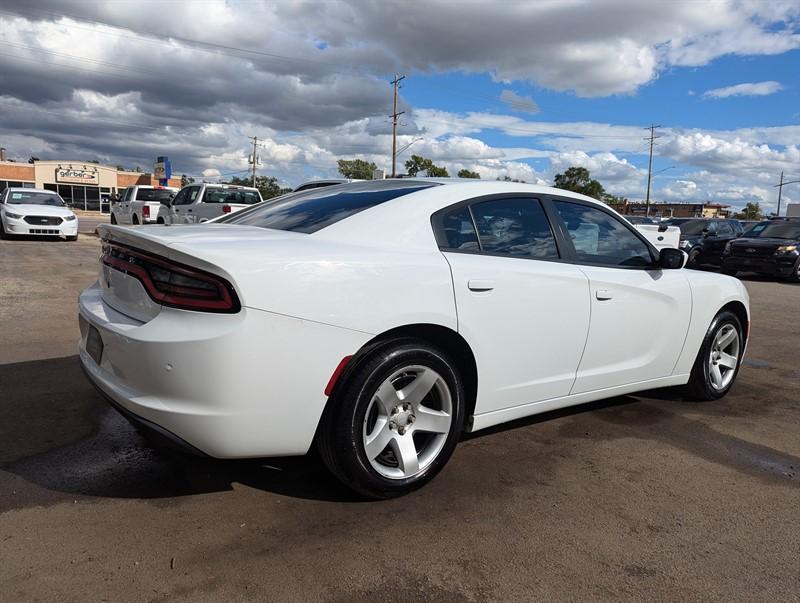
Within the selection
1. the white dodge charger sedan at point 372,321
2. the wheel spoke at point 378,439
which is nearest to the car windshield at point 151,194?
the white dodge charger sedan at point 372,321

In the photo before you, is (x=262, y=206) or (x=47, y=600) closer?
(x=47, y=600)

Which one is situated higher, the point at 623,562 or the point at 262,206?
the point at 262,206

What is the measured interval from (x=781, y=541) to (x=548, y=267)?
5.51ft

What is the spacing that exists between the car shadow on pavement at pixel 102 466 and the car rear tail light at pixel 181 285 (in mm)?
1031

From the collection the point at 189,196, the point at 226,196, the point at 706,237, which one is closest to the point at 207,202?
the point at 226,196

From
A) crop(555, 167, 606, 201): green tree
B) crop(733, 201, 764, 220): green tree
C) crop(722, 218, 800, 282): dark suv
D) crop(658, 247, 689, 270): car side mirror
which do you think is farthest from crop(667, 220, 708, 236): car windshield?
crop(733, 201, 764, 220): green tree

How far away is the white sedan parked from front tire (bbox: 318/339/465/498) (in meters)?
17.4

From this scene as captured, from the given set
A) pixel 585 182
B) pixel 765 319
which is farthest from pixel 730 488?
pixel 585 182

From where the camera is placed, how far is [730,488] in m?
3.15

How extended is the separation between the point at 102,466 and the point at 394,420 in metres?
1.59

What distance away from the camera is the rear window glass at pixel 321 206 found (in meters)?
3.09

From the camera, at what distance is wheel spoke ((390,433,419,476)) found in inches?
113

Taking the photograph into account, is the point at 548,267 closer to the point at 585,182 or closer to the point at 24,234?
the point at 24,234

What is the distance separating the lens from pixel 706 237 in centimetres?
1823
